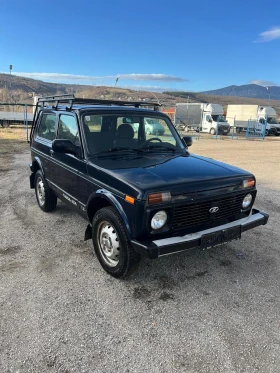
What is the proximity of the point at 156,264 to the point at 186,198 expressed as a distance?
1.21 metres

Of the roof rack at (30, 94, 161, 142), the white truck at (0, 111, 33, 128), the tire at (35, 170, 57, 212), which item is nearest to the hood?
the roof rack at (30, 94, 161, 142)

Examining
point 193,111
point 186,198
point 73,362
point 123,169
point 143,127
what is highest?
point 193,111

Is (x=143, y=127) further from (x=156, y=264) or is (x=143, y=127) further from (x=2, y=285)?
(x=2, y=285)

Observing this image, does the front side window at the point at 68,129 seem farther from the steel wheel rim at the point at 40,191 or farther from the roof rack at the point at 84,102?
the steel wheel rim at the point at 40,191

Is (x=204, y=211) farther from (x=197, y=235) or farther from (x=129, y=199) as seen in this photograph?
(x=129, y=199)

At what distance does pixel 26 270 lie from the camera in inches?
151

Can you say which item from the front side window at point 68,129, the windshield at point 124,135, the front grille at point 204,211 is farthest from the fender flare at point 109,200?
the front side window at point 68,129

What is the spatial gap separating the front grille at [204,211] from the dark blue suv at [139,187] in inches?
0.5

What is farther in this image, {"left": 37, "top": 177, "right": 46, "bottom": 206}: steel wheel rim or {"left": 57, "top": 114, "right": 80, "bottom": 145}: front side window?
{"left": 37, "top": 177, "right": 46, "bottom": 206}: steel wheel rim

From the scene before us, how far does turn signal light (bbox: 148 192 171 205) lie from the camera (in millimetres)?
3070

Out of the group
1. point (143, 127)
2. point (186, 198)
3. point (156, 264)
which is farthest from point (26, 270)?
point (143, 127)

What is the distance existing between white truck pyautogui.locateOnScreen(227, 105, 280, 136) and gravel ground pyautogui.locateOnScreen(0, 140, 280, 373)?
102 ft

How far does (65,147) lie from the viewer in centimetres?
411

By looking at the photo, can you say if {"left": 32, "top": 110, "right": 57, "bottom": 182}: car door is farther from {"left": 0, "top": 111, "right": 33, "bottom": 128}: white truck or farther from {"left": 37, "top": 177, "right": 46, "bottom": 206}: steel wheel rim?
{"left": 0, "top": 111, "right": 33, "bottom": 128}: white truck
